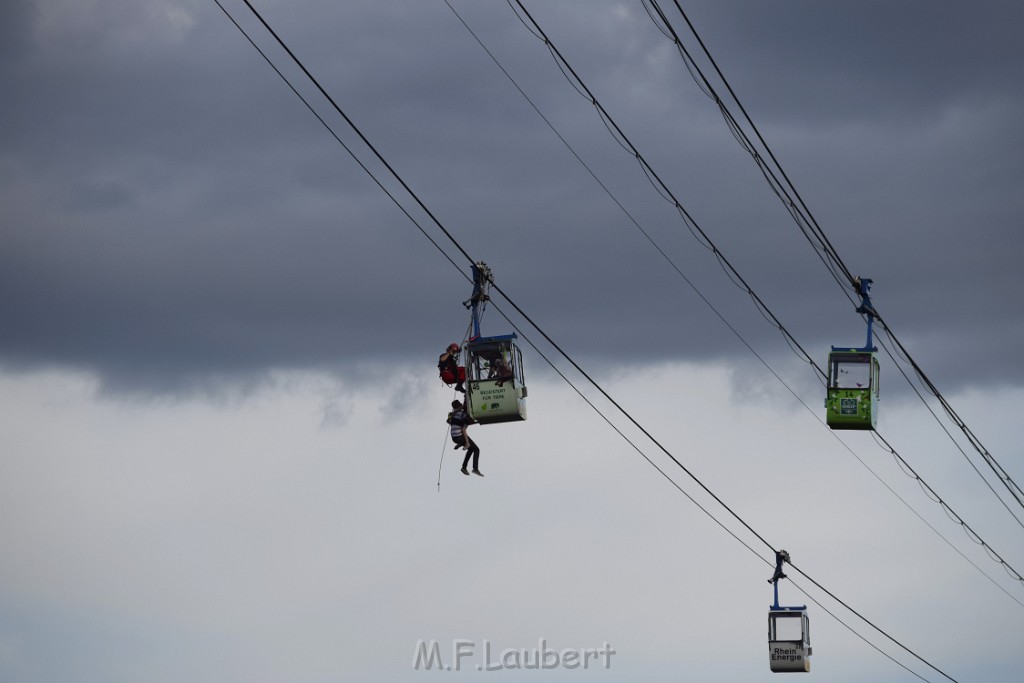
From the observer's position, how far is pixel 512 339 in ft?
101

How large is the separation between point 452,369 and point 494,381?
902mm

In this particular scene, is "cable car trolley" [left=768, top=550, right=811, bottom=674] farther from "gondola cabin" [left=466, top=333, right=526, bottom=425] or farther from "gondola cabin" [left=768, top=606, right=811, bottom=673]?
"gondola cabin" [left=466, top=333, right=526, bottom=425]

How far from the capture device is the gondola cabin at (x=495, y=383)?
1204 inches

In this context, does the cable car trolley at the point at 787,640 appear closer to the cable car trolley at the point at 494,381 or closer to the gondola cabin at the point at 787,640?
the gondola cabin at the point at 787,640

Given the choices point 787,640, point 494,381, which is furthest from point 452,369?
point 787,640

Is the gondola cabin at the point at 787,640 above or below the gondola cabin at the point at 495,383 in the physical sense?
below

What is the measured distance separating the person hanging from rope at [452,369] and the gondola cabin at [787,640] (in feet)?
49.2

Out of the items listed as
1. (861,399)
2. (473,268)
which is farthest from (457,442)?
(861,399)

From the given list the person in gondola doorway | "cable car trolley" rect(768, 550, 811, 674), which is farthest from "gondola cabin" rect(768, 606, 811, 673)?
the person in gondola doorway

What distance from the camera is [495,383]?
30625 millimetres

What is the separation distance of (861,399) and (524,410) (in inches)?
350

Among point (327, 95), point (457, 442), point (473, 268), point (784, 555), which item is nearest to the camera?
point (327, 95)

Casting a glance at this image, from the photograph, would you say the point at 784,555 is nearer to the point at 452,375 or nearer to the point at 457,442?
the point at 457,442

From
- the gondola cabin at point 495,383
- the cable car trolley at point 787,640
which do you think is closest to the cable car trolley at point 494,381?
the gondola cabin at point 495,383
